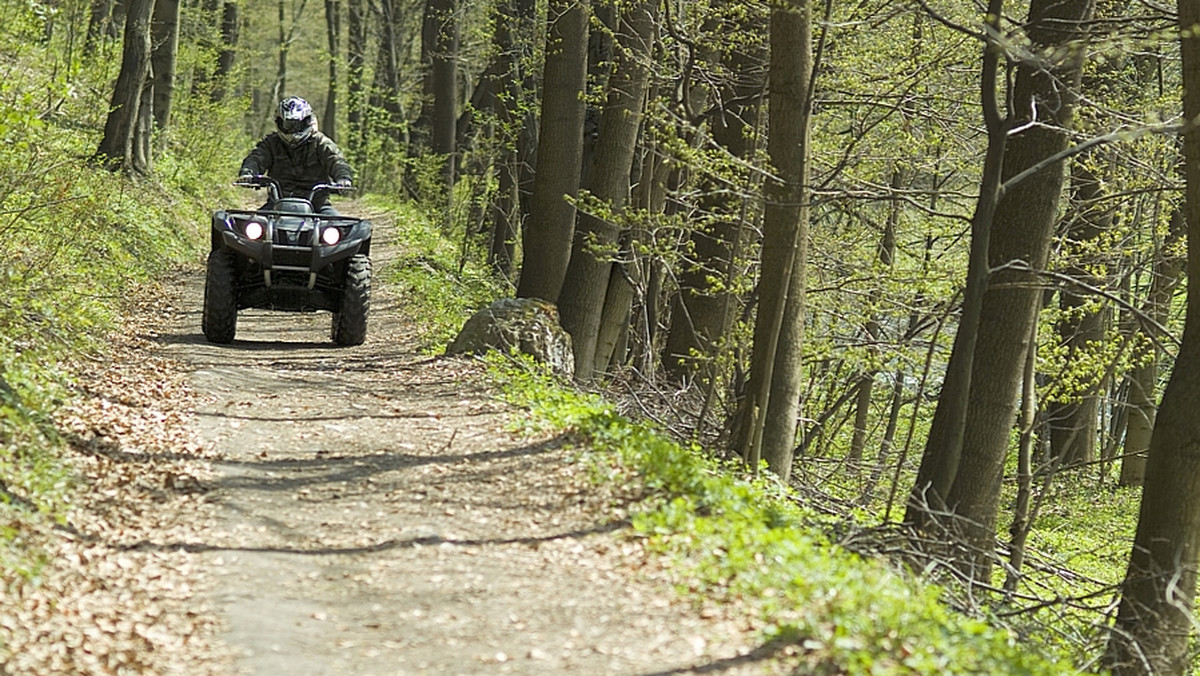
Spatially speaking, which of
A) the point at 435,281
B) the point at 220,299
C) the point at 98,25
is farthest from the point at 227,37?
the point at 220,299

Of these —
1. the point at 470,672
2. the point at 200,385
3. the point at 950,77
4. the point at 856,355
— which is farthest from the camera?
the point at 950,77

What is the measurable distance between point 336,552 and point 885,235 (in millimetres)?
9994

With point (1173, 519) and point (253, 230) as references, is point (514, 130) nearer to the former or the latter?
point (253, 230)

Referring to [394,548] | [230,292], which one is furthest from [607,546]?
[230,292]

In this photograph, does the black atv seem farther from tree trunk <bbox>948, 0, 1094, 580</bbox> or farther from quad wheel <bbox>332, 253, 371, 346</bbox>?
tree trunk <bbox>948, 0, 1094, 580</bbox>

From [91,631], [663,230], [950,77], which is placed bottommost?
[91,631]

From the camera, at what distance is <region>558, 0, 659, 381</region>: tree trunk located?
512 inches

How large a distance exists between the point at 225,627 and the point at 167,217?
52.1 ft

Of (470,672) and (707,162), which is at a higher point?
(707,162)

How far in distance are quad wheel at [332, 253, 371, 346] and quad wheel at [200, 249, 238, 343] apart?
38.9 inches

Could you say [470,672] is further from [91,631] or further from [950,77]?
[950,77]

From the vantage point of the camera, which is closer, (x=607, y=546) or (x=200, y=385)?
(x=607, y=546)

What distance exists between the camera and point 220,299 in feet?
39.9

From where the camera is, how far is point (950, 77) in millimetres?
12922
